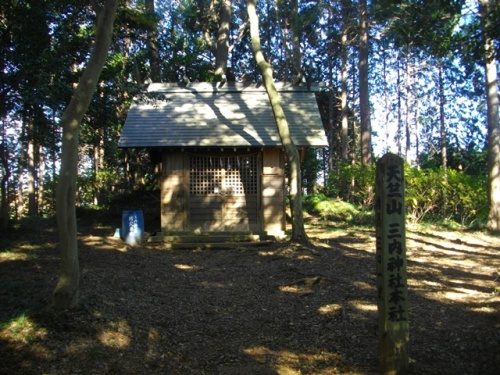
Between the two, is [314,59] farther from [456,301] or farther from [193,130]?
[456,301]

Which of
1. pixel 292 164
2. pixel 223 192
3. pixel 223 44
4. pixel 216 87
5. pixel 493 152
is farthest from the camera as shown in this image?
pixel 223 44

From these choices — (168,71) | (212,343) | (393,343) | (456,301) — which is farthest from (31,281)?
(168,71)

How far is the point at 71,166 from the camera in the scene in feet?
18.5

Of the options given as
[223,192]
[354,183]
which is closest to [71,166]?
[223,192]

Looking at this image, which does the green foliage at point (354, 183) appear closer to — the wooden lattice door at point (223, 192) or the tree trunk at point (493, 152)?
the tree trunk at point (493, 152)

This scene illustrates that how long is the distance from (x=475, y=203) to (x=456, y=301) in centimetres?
991

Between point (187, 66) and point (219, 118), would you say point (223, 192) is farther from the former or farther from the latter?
point (187, 66)

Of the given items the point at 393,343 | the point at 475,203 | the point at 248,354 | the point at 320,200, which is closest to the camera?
the point at 393,343

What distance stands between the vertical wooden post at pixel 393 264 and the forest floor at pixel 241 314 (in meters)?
0.45

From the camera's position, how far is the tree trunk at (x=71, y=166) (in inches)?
220

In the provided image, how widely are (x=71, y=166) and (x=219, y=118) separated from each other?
991 centimetres

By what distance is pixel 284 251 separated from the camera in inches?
442

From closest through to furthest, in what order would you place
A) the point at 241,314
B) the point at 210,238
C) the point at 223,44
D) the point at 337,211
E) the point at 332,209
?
the point at 241,314
the point at 210,238
the point at 337,211
the point at 332,209
the point at 223,44

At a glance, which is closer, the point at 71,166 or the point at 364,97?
the point at 71,166
